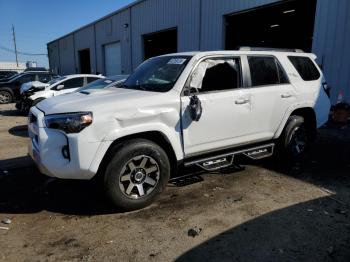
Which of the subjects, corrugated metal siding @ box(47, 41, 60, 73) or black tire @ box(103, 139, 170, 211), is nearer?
black tire @ box(103, 139, 170, 211)

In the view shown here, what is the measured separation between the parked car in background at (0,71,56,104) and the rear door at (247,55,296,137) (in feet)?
44.7

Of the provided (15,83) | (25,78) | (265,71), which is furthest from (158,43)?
(265,71)

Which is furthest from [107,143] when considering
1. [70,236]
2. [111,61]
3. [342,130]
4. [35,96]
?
[111,61]

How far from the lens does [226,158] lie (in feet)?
15.2

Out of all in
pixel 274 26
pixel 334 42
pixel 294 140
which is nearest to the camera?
pixel 294 140

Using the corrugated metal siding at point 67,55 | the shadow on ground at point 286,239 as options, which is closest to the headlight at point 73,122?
the shadow on ground at point 286,239

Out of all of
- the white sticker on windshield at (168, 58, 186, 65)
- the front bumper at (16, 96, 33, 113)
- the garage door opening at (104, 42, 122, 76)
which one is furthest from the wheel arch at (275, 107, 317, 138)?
the garage door opening at (104, 42, 122, 76)

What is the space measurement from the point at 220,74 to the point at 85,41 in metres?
27.8

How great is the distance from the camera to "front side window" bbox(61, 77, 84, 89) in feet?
38.0

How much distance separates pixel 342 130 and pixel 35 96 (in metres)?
9.45

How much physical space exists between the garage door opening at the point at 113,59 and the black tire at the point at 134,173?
19964 millimetres

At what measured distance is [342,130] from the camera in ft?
28.1

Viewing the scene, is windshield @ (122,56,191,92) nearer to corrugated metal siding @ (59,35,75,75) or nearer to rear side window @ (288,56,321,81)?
rear side window @ (288,56,321,81)

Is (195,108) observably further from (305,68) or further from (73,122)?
(305,68)
